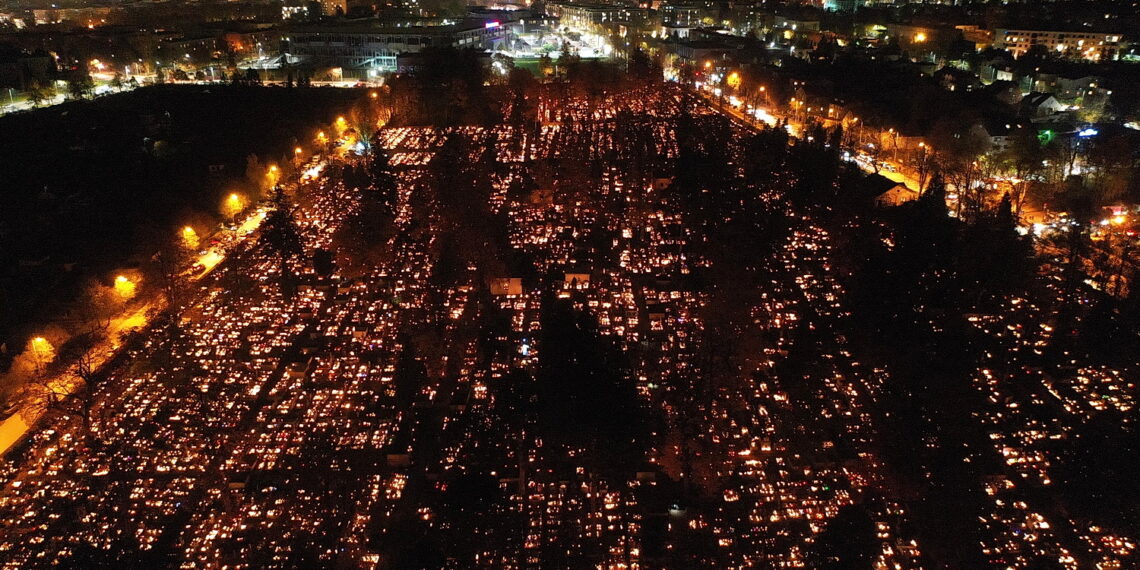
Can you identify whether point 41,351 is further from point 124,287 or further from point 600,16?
point 600,16

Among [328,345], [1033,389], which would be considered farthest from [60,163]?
[1033,389]

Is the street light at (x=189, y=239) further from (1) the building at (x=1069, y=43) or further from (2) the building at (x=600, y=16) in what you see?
(2) the building at (x=600, y=16)

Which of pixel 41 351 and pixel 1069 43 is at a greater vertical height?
pixel 1069 43

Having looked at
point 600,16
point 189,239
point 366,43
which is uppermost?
point 600,16

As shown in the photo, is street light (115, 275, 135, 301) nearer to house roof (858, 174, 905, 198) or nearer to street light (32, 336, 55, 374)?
street light (32, 336, 55, 374)

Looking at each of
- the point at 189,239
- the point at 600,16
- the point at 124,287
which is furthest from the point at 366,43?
the point at 124,287

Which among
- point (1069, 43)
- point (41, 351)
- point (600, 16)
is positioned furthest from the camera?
point (600, 16)

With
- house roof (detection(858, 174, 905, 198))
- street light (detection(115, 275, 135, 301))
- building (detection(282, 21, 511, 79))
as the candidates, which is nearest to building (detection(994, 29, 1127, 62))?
house roof (detection(858, 174, 905, 198))
